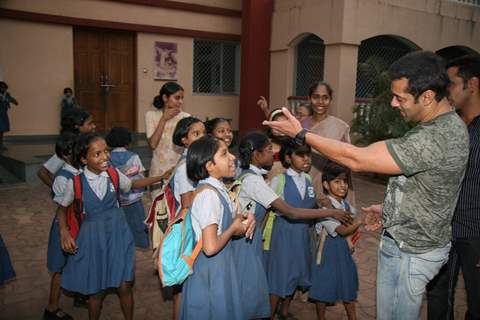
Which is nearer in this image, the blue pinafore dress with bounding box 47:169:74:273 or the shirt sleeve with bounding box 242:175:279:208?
the shirt sleeve with bounding box 242:175:279:208

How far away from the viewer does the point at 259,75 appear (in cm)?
1059

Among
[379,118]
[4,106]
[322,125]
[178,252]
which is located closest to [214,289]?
[178,252]

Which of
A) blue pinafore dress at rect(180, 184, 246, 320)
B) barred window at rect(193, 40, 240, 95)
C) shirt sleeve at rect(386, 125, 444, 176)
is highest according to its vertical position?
barred window at rect(193, 40, 240, 95)

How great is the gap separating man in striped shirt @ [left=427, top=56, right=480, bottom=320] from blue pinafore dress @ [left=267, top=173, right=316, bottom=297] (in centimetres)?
88

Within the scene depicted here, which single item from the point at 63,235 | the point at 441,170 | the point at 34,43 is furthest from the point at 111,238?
the point at 34,43

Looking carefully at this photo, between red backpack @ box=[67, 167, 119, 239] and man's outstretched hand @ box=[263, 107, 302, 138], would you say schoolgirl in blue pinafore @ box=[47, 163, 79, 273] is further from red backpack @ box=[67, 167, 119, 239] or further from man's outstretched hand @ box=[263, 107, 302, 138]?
man's outstretched hand @ box=[263, 107, 302, 138]

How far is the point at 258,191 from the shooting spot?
2539 mm

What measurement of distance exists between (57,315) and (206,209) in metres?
1.75

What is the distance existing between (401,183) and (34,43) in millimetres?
9015

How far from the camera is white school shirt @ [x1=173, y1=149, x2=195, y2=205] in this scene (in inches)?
104

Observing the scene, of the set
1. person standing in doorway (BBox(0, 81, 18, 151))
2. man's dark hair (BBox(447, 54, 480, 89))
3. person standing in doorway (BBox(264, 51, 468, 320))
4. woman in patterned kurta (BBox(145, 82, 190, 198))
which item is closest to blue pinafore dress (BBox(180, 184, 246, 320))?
person standing in doorway (BBox(264, 51, 468, 320))

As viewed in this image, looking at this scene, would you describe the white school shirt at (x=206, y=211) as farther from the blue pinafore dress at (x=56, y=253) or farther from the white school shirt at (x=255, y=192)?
the blue pinafore dress at (x=56, y=253)

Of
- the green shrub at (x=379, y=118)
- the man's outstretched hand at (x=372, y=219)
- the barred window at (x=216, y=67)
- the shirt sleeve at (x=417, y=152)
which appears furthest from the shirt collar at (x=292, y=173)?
the barred window at (x=216, y=67)

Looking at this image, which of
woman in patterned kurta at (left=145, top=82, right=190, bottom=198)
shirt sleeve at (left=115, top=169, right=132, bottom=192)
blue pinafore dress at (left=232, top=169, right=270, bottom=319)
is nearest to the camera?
blue pinafore dress at (left=232, top=169, right=270, bottom=319)
